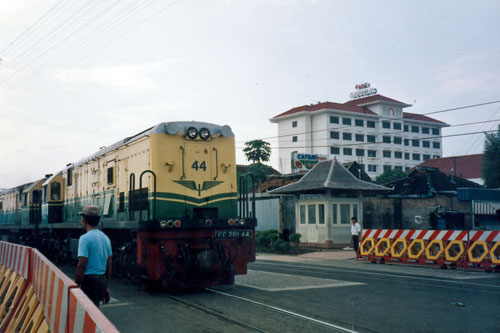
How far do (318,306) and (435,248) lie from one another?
9613mm

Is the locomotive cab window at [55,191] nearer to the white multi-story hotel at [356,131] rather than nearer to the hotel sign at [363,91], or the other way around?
the white multi-story hotel at [356,131]

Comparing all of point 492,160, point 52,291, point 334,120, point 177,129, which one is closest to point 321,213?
point 177,129

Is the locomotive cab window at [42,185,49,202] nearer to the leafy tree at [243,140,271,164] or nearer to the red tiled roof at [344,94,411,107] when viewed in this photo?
the leafy tree at [243,140,271,164]

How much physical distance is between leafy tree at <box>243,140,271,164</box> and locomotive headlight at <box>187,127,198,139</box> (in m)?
26.7

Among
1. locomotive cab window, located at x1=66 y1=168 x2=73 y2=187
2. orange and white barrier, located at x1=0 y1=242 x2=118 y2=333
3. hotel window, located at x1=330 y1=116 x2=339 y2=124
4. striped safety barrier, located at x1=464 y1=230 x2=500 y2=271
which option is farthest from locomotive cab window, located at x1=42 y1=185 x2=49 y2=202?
hotel window, located at x1=330 y1=116 x2=339 y2=124

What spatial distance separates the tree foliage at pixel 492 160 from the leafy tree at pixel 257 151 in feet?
78.3

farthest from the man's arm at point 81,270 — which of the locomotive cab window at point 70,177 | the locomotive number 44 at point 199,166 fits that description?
the locomotive cab window at point 70,177

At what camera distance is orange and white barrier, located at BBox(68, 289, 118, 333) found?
291 centimetres

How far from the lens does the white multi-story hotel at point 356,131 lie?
83875mm

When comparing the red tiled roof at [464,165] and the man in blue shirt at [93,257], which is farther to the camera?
the red tiled roof at [464,165]

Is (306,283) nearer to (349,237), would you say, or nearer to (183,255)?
(183,255)

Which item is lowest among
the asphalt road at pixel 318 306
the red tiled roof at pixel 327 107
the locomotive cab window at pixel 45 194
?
the asphalt road at pixel 318 306

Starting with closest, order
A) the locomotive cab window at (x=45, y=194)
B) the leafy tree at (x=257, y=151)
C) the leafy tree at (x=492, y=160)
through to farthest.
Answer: the locomotive cab window at (x=45, y=194)
the leafy tree at (x=257, y=151)
the leafy tree at (x=492, y=160)

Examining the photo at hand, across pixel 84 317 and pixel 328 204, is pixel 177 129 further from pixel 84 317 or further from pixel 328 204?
pixel 328 204
